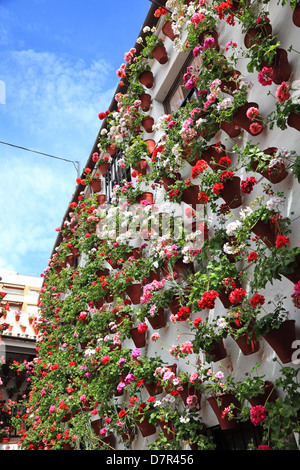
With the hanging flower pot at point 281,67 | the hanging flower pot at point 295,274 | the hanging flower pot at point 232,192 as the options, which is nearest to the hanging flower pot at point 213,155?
the hanging flower pot at point 232,192

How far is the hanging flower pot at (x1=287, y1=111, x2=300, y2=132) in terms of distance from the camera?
3.00 metres

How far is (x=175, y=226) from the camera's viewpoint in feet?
15.1

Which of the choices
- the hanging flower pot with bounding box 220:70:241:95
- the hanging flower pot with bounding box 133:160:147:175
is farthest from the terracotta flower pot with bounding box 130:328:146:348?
the hanging flower pot with bounding box 220:70:241:95

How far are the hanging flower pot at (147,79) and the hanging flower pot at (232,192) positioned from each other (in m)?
3.03

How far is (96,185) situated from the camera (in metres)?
7.93

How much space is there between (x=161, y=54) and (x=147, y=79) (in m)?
0.48

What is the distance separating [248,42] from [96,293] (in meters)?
3.99

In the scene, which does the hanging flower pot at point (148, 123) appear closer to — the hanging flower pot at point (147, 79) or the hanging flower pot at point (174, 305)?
the hanging flower pot at point (147, 79)

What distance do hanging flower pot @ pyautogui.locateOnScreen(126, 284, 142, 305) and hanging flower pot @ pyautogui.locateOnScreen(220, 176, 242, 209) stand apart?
214 centimetres

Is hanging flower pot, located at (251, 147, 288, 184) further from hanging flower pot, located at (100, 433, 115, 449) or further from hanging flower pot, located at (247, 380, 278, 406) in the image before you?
hanging flower pot, located at (100, 433, 115, 449)

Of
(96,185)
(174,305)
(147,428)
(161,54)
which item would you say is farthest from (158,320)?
(96,185)

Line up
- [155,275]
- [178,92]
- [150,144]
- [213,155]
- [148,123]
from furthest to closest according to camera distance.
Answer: [148,123]
[150,144]
[178,92]
[155,275]
[213,155]

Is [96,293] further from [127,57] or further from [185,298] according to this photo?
[127,57]

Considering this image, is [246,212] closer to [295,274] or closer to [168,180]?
[295,274]
